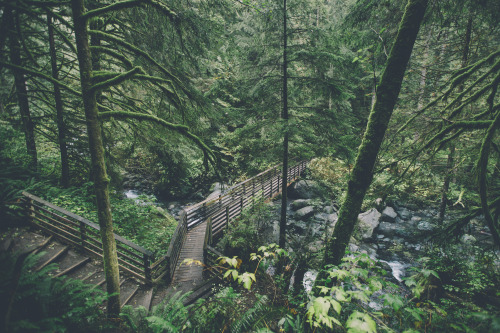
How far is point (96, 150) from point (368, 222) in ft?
41.7

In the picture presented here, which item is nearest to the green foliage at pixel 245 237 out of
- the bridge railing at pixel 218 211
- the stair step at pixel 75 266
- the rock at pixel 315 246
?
the bridge railing at pixel 218 211

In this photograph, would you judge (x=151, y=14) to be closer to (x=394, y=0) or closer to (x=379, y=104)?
(x=379, y=104)

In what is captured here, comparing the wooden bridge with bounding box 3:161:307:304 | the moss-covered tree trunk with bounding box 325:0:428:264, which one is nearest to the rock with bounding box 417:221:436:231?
the wooden bridge with bounding box 3:161:307:304

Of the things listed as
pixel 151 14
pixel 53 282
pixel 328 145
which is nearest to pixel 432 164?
pixel 328 145

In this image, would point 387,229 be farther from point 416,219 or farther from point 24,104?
point 24,104

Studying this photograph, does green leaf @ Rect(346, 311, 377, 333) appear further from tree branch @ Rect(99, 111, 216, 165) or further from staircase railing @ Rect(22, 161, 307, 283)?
staircase railing @ Rect(22, 161, 307, 283)

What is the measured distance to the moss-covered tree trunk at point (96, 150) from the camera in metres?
2.76

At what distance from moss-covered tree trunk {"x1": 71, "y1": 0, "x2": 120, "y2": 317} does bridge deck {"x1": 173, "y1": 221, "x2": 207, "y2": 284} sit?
3.45 metres

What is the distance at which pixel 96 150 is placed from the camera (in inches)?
119

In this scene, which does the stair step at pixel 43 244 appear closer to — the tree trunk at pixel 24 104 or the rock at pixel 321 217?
the tree trunk at pixel 24 104

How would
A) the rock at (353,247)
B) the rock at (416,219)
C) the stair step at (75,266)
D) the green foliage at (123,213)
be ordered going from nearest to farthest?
the stair step at (75,266), the green foliage at (123,213), the rock at (353,247), the rock at (416,219)

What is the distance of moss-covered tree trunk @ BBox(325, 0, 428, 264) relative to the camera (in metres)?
2.62

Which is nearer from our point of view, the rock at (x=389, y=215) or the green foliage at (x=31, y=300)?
the green foliage at (x=31, y=300)

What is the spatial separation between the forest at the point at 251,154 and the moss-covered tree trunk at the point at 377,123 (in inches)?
0.9
